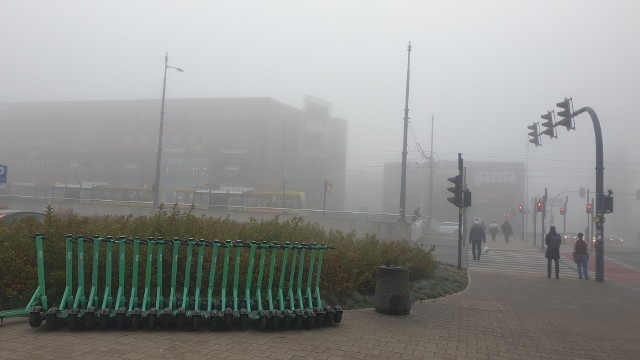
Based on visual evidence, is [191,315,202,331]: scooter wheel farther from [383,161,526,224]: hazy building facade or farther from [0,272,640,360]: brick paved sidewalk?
[383,161,526,224]: hazy building facade

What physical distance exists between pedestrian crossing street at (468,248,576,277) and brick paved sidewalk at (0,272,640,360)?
320 inches

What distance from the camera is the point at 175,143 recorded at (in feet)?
198

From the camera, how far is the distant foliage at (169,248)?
7.00 metres

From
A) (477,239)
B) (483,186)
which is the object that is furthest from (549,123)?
(483,186)

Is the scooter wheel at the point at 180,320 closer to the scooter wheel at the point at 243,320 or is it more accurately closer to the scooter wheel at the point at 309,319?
the scooter wheel at the point at 243,320

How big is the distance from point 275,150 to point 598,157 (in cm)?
4725

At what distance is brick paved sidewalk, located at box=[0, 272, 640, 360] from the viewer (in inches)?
212

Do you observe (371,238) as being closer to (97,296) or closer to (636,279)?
(97,296)

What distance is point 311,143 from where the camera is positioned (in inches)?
2450

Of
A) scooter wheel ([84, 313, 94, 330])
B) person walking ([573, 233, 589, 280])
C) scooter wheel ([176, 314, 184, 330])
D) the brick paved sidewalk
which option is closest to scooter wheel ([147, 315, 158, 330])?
the brick paved sidewalk

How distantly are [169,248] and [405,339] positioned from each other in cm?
360

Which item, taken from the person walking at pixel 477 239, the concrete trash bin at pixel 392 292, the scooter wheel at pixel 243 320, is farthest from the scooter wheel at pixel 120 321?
the person walking at pixel 477 239

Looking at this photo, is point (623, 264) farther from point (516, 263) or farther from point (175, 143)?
point (175, 143)

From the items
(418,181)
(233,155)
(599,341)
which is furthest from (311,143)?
(599,341)
